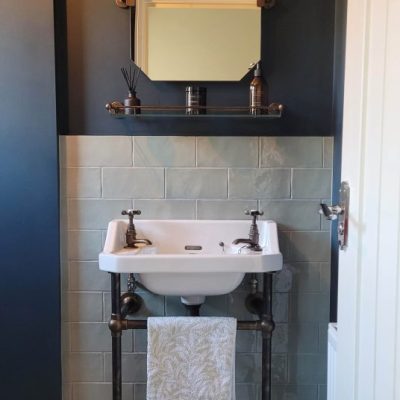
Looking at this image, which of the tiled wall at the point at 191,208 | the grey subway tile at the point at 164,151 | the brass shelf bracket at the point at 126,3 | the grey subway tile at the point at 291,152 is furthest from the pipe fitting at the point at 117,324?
the brass shelf bracket at the point at 126,3

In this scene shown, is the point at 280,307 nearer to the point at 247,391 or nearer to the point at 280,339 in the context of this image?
the point at 280,339

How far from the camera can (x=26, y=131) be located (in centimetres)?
181

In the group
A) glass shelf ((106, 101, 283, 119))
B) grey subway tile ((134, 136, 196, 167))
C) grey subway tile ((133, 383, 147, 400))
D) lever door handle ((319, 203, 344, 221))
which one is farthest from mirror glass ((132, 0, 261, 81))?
grey subway tile ((133, 383, 147, 400))

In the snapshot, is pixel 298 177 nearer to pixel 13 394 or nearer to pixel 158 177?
pixel 158 177

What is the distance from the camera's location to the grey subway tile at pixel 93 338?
196 cm

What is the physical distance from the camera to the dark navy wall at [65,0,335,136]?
1.86m

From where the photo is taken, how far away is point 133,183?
6.25 feet

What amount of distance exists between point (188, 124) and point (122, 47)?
403 mm

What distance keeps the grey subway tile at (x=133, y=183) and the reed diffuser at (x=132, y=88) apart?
24 cm

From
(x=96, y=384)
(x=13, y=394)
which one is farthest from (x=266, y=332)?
(x=13, y=394)

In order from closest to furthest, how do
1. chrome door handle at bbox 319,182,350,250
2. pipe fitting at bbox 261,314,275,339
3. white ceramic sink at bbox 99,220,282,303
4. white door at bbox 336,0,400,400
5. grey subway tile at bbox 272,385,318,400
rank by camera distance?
1. white door at bbox 336,0,400,400
2. chrome door handle at bbox 319,182,350,250
3. white ceramic sink at bbox 99,220,282,303
4. pipe fitting at bbox 261,314,275,339
5. grey subway tile at bbox 272,385,318,400

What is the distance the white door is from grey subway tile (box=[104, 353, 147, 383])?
91 centimetres

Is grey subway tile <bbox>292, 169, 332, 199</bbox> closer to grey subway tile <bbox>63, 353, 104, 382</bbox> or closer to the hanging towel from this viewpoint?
the hanging towel

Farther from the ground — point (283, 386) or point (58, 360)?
point (58, 360)
